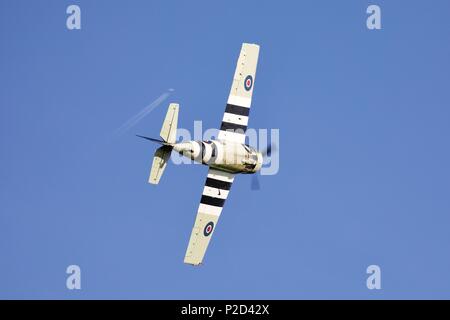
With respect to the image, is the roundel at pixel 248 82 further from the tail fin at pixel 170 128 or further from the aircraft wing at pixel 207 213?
the tail fin at pixel 170 128

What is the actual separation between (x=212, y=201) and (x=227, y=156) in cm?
292

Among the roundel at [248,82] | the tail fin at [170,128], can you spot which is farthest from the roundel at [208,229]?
the roundel at [248,82]

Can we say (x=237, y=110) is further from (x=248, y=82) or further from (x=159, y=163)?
(x=159, y=163)

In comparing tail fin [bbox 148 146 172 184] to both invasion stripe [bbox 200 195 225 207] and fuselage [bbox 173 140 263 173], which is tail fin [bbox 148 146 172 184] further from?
invasion stripe [bbox 200 195 225 207]

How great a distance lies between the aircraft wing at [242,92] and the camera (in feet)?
176

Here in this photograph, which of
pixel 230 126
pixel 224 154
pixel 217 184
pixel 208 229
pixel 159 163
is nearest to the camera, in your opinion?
pixel 159 163

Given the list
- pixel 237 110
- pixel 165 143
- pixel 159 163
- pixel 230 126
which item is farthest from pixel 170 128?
pixel 237 110

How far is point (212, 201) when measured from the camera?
5400cm

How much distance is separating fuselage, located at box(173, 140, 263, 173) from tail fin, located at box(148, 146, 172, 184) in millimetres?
543

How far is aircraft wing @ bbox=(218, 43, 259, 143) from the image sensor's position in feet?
176

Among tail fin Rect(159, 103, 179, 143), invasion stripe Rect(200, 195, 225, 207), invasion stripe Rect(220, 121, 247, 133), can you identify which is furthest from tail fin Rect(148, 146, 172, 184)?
invasion stripe Rect(220, 121, 247, 133)
